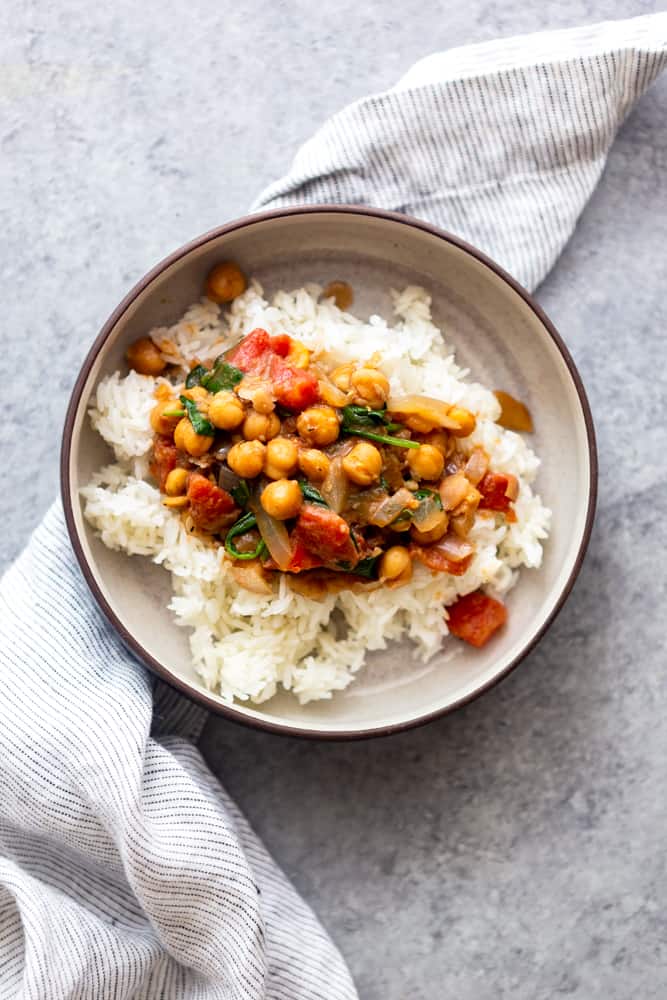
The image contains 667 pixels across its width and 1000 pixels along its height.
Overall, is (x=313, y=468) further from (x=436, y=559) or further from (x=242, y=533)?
(x=436, y=559)

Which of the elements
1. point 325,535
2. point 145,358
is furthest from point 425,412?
point 145,358

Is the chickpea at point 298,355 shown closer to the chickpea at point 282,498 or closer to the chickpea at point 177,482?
the chickpea at point 282,498

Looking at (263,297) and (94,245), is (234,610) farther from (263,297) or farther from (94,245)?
(94,245)

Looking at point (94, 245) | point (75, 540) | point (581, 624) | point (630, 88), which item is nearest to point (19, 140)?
point (94, 245)

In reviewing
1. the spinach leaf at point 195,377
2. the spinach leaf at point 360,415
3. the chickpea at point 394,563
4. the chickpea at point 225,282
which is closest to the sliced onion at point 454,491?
the chickpea at point 394,563

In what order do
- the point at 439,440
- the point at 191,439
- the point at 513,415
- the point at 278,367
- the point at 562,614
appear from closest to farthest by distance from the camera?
the point at 191,439 < the point at 278,367 < the point at 439,440 < the point at 513,415 < the point at 562,614

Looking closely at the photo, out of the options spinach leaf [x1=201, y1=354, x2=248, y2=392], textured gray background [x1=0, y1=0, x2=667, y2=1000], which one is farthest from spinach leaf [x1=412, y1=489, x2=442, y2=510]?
textured gray background [x1=0, y1=0, x2=667, y2=1000]

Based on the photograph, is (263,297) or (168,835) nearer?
(168,835)

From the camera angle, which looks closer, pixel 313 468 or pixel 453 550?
pixel 313 468
